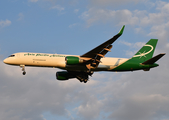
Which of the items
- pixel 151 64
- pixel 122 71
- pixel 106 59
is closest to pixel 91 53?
pixel 106 59

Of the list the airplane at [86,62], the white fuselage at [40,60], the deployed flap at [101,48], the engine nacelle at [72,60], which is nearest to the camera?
the deployed flap at [101,48]

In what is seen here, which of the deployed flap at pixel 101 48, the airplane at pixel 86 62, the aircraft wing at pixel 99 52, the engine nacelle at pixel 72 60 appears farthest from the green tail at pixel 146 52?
the engine nacelle at pixel 72 60

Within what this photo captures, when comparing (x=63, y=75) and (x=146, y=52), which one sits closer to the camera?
(x=63, y=75)

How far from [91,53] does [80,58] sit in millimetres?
2238

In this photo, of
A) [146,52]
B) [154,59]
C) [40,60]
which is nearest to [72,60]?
[40,60]

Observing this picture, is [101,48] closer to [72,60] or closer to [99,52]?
[99,52]

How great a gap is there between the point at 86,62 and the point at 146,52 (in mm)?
14260

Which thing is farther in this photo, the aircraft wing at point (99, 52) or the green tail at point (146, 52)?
the green tail at point (146, 52)

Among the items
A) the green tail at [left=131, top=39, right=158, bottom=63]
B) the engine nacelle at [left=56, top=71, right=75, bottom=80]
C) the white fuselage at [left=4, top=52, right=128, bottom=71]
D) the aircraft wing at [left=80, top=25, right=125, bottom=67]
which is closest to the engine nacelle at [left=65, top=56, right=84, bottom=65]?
the aircraft wing at [left=80, top=25, right=125, bottom=67]

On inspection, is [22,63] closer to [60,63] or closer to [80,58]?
[60,63]

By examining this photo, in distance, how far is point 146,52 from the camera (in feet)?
182

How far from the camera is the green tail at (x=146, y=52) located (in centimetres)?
5459

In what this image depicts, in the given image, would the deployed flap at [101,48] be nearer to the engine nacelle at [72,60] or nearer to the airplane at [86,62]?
the airplane at [86,62]

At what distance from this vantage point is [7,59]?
4984 centimetres
